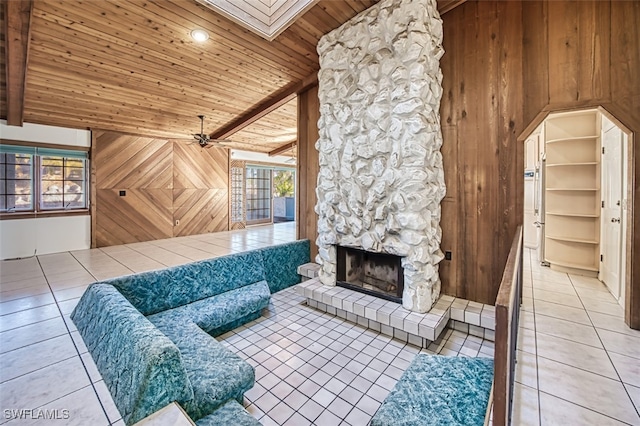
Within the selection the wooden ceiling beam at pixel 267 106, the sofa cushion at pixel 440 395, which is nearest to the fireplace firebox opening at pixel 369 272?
the sofa cushion at pixel 440 395

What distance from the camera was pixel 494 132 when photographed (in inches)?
117

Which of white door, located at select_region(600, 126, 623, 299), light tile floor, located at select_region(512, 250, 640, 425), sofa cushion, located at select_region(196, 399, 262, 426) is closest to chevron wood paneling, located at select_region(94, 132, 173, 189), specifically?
sofa cushion, located at select_region(196, 399, 262, 426)

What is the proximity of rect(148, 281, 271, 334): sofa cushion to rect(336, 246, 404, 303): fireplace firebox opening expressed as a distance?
106 centimetres

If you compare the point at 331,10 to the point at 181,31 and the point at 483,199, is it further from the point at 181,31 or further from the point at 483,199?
the point at 483,199

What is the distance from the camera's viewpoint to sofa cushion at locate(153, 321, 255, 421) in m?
1.68

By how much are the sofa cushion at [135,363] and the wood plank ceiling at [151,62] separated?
321 cm

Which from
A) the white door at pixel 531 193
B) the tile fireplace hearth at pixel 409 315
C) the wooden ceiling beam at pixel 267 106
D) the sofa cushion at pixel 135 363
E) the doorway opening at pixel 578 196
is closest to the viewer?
the sofa cushion at pixel 135 363

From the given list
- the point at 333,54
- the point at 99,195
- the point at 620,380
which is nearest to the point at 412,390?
the point at 620,380

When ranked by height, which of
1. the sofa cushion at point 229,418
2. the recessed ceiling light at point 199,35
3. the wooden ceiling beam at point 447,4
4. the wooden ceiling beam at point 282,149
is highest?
the wooden ceiling beam at point 447,4

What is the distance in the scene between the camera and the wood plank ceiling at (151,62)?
311cm

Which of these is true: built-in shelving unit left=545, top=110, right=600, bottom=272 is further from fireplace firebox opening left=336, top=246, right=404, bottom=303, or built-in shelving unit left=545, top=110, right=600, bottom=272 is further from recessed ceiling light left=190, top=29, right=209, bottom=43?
recessed ceiling light left=190, top=29, right=209, bottom=43

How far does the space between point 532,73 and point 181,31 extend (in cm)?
401

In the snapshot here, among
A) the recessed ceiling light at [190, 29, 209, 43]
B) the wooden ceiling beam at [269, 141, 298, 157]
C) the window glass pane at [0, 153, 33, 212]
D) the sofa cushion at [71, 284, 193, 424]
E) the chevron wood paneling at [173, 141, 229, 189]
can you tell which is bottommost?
the sofa cushion at [71, 284, 193, 424]

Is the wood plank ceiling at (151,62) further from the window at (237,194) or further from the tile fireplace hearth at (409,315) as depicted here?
the tile fireplace hearth at (409,315)
